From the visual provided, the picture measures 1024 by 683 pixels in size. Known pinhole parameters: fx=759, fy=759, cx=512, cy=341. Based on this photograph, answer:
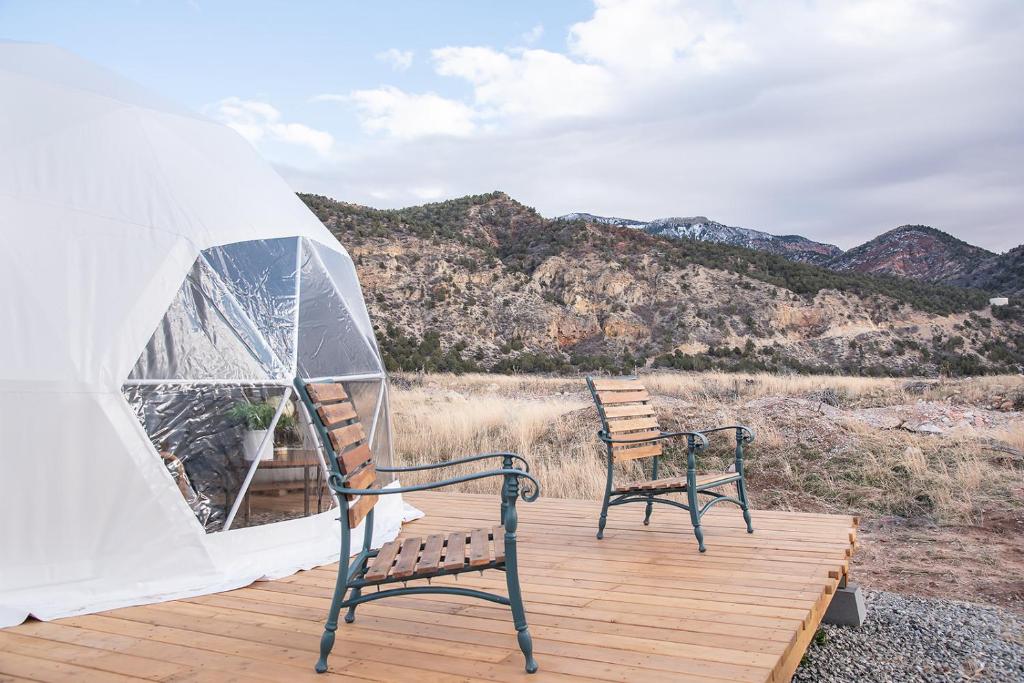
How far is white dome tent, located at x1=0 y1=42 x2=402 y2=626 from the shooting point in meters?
3.76

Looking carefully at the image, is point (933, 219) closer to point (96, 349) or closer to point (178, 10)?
point (178, 10)

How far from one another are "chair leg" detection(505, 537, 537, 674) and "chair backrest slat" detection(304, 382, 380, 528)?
623 mm

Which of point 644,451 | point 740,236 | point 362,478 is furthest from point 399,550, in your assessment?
point 740,236

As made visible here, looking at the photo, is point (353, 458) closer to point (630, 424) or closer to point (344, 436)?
point (344, 436)

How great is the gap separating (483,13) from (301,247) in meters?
9.83

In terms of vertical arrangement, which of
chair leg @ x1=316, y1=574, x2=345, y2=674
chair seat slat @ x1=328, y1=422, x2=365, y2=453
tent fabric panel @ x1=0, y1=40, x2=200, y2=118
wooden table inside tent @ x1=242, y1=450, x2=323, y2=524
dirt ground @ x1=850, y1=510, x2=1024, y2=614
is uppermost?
tent fabric panel @ x1=0, y1=40, x2=200, y2=118

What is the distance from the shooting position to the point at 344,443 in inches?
120

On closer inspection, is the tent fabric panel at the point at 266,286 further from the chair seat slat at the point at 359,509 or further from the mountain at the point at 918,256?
the mountain at the point at 918,256

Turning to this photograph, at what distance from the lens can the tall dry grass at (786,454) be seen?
8.34m

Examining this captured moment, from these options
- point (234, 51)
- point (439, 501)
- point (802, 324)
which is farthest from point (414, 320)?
point (439, 501)

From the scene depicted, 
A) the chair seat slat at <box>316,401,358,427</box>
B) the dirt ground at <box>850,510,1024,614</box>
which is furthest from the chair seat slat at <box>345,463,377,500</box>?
the dirt ground at <box>850,510,1024,614</box>

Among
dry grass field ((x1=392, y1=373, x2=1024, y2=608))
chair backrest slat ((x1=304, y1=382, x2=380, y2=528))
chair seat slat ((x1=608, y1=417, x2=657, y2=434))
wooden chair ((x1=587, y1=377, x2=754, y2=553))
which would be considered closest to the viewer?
chair backrest slat ((x1=304, y1=382, x2=380, y2=528))

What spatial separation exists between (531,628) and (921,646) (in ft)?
9.68

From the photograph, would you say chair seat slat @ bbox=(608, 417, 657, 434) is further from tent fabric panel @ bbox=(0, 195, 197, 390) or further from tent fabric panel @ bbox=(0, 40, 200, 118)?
tent fabric panel @ bbox=(0, 40, 200, 118)
